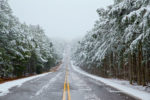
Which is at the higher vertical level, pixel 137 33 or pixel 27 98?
pixel 137 33

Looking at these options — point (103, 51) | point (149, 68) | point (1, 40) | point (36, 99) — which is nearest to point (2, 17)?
point (1, 40)

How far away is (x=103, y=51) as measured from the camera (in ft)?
79.7

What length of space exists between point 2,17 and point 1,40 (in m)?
3.23

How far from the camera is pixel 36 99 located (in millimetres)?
8312

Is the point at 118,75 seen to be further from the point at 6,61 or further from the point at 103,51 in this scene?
the point at 6,61

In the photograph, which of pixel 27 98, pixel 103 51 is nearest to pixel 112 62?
pixel 103 51

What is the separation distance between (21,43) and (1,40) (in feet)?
10.4

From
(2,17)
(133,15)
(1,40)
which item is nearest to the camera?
(133,15)

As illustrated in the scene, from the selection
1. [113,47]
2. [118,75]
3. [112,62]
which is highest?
[113,47]

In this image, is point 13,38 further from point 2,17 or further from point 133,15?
point 133,15

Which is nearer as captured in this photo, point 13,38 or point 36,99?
point 36,99

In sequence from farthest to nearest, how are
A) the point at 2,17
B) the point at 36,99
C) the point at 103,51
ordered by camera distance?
1. the point at 103,51
2. the point at 2,17
3. the point at 36,99

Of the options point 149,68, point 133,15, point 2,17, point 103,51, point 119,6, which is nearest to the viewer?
point 133,15

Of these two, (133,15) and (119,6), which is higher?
(119,6)
